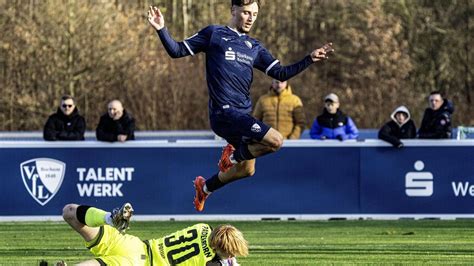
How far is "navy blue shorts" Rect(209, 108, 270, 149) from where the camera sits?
1555cm

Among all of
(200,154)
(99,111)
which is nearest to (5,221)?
(200,154)

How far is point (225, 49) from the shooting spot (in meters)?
15.6

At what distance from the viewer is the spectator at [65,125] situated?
22.6 m

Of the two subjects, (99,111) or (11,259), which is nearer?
(11,259)

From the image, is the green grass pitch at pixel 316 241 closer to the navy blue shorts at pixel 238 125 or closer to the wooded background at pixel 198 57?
the navy blue shorts at pixel 238 125

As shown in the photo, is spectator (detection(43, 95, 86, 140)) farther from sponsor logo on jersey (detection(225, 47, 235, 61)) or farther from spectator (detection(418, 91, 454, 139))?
sponsor logo on jersey (detection(225, 47, 235, 61))

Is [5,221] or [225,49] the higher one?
[225,49]

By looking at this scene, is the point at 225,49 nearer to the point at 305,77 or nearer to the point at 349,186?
the point at 349,186

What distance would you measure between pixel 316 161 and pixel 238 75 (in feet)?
22.5

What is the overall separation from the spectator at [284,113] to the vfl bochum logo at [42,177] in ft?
11.1

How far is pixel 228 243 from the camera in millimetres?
12492

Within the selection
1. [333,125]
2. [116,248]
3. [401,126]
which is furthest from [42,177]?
[116,248]

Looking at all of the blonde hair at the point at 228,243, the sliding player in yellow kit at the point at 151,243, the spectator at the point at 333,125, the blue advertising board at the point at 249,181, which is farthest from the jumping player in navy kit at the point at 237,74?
the spectator at the point at 333,125

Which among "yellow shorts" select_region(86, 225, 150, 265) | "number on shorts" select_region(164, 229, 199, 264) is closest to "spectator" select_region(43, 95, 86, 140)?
"yellow shorts" select_region(86, 225, 150, 265)
